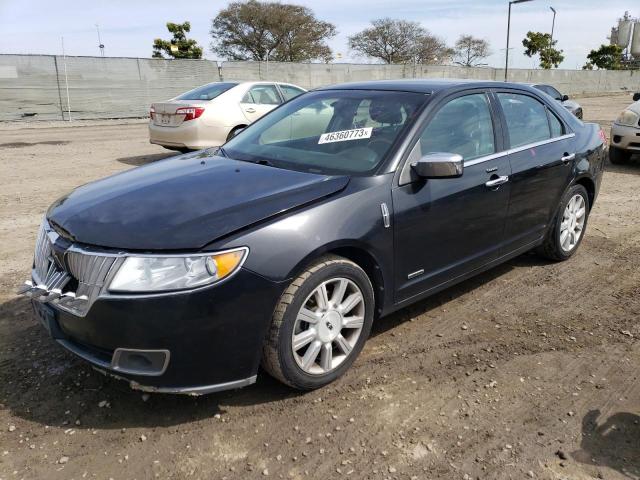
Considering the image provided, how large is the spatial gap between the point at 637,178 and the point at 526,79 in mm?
36480

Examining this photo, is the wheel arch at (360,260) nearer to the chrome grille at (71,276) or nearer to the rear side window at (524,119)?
the chrome grille at (71,276)

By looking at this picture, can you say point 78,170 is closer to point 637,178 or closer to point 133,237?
point 133,237

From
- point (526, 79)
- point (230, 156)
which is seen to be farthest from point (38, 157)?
point (526, 79)

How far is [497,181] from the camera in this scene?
3.87 metres

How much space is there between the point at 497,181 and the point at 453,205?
0.52 m

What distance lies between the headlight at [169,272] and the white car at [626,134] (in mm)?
9338

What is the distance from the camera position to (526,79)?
42250 millimetres

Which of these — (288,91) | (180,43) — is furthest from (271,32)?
(288,91)

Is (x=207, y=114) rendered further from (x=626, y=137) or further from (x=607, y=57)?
(x=607, y=57)

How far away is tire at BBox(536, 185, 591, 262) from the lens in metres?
4.78

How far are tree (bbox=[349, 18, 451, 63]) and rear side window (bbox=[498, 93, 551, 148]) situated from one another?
66949mm

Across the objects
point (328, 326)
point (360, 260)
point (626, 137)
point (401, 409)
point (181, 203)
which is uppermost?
point (181, 203)

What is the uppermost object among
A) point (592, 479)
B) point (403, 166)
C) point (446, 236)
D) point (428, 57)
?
point (428, 57)

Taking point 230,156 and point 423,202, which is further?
point 230,156
